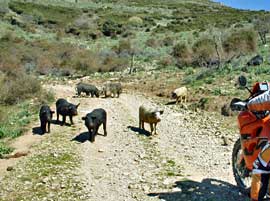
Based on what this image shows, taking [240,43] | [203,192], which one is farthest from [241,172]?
→ [240,43]

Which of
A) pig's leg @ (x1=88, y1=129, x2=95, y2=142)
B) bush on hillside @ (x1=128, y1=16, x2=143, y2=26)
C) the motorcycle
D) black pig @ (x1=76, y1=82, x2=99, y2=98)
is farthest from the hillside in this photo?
bush on hillside @ (x1=128, y1=16, x2=143, y2=26)

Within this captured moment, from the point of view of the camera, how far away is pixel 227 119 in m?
13.4

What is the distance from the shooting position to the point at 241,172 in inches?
289

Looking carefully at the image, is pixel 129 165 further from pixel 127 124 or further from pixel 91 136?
pixel 127 124

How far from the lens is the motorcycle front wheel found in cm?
717

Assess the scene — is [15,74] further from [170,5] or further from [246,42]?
[170,5]

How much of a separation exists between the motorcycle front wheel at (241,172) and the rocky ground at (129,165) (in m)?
0.21

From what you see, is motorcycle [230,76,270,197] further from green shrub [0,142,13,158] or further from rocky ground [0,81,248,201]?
green shrub [0,142,13,158]

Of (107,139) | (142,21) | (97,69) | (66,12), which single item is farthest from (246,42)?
(66,12)

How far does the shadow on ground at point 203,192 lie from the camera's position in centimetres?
746

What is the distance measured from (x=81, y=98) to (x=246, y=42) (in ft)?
50.6

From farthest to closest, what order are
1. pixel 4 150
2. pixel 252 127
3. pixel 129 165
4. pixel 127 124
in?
pixel 127 124
pixel 4 150
pixel 129 165
pixel 252 127

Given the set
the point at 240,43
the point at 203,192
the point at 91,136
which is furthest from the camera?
the point at 240,43

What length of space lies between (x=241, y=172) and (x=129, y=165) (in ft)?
9.58
